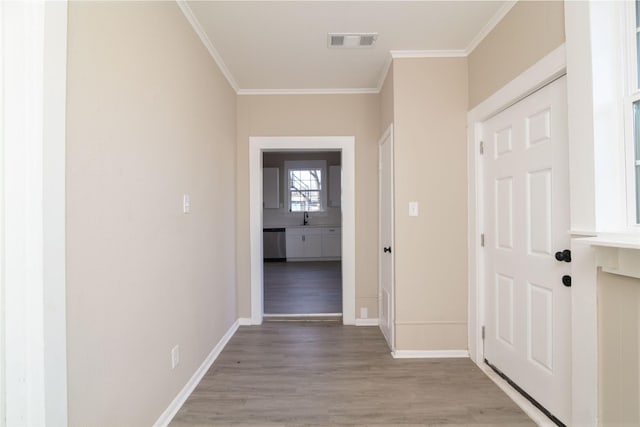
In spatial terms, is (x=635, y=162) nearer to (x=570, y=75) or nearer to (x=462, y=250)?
(x=570, y=75)

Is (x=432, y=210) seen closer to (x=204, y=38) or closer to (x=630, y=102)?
(x=630, y=102)

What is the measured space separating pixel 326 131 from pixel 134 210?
7.76ft

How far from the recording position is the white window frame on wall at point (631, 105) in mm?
1368

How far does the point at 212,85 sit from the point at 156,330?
1.93 meters

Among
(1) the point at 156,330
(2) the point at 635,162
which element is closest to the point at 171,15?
(1) the point at 156,330

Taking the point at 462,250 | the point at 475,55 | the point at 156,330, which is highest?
the point at 475,55

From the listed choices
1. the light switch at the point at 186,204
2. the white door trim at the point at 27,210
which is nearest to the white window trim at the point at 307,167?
the light switch at the point at 186,204

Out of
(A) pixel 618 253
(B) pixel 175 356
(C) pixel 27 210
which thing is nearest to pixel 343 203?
(B) pixel 175 356

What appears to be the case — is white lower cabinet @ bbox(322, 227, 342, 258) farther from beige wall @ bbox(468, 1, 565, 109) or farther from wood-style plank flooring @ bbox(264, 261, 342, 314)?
beige wall @ bbox(468, 1, 565, 109)

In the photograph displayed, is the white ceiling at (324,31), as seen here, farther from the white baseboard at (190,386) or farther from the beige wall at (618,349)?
the white baseboard at (190,386)

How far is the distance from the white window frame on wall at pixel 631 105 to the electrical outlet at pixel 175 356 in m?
2.41

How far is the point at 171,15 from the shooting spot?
187 cm

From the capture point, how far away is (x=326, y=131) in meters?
3.47

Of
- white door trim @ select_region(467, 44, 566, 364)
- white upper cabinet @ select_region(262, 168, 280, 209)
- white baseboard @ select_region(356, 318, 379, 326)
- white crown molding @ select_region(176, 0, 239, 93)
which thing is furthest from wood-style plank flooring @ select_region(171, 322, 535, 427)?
white upper cabinet @ select_region(262, 168, 280, 209)
